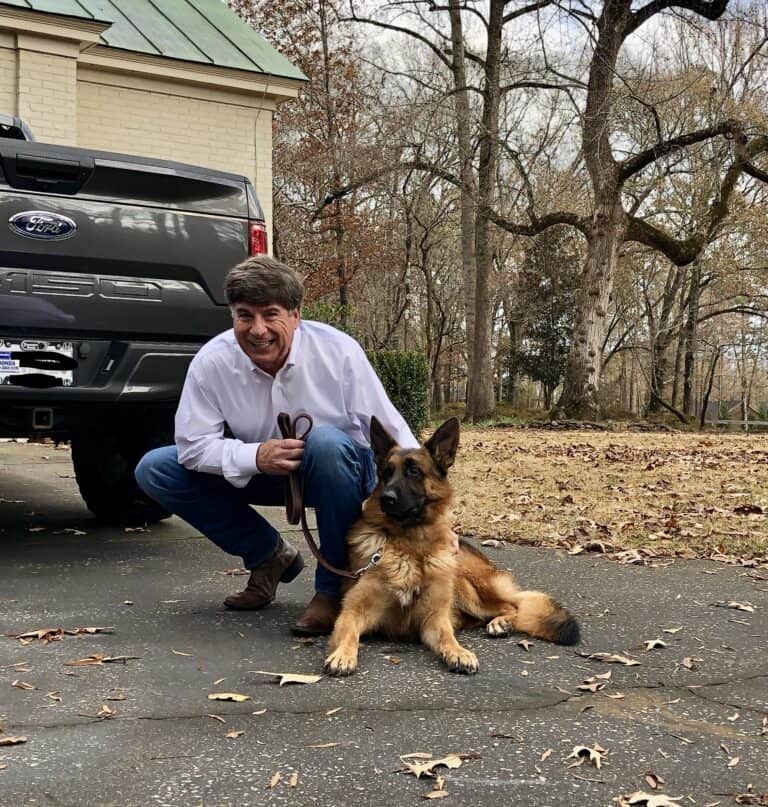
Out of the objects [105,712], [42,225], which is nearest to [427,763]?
[105,712]

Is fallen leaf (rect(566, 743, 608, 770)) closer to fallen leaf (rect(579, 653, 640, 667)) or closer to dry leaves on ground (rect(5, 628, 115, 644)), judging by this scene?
fallen leaf (rect(579, 653, 640, 667))

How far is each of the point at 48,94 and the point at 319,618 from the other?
1220cm

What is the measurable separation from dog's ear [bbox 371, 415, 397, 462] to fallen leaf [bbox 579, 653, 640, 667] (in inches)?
44.5

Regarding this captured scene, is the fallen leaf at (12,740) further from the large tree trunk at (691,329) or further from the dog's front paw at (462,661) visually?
the large tree trunk at (691,329)

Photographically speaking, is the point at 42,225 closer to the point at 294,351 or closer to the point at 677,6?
the point at 294,351

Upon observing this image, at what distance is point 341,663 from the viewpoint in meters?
3.38

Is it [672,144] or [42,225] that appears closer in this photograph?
[42,225]

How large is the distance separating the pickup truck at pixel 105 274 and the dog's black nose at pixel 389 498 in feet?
5.95

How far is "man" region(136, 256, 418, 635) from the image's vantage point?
12.7 feet

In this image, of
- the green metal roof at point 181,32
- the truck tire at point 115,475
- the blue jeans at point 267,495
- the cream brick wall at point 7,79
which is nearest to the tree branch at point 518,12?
the green metal roof at point 181,32

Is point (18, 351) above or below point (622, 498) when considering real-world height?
above

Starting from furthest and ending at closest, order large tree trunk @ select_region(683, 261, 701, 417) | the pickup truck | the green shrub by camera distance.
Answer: large tree trunk @ select_region(683, 261, 701, 417) → the green shrub → the pickup truck

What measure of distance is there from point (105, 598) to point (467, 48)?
77.2ft

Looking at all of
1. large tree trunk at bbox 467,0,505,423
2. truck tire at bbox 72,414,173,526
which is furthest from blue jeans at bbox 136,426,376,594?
large tree trunk at bbox 467,0,505,423
